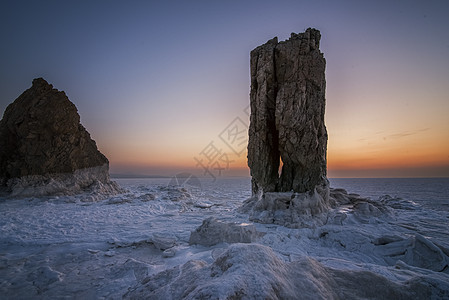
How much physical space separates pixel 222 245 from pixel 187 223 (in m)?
4.60

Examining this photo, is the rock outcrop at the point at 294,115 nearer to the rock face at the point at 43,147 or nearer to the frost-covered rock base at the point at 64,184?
the frost-covered rock base at the point at 64,184

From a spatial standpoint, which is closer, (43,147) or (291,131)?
(291,131)

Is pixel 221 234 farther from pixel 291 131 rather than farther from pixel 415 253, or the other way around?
pixel 291 131

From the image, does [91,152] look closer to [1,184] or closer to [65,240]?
[1,184]

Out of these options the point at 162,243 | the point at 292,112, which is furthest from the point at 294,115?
the point at 162,243

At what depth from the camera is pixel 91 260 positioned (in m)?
5.69

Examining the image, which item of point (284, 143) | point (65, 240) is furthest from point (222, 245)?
point (284, 143)

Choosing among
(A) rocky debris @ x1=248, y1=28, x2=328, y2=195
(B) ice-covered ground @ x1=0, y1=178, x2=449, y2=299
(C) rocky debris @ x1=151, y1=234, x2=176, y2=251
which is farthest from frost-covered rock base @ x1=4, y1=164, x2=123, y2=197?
(A) rocky debris @ x1=248, y1=28, x2=328, y2=195

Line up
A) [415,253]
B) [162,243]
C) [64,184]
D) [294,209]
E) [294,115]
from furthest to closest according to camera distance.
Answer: [64,184] → [294,115] → [294,209] → [162,243] → [415,253]

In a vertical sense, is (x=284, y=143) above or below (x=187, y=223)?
above

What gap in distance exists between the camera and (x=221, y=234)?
22.5 ft

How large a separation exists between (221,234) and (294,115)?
8.61m

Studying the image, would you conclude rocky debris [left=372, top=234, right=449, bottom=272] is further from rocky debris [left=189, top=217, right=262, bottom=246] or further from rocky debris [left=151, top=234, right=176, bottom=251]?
rocky debris [left=151, top=234, right=176, bottom=251]

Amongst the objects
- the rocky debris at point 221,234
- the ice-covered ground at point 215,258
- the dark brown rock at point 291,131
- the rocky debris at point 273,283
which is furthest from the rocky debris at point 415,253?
the rocky debris at point 221,234
